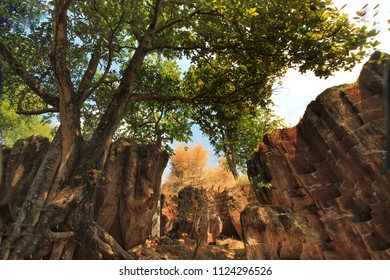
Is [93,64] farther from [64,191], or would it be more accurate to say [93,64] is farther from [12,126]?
[12,126]

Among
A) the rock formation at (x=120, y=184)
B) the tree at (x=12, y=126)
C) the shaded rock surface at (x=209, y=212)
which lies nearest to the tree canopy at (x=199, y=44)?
the rock formation at (x=120, y=184)

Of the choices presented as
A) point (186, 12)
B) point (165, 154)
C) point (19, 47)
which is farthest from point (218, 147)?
point (19, 47)

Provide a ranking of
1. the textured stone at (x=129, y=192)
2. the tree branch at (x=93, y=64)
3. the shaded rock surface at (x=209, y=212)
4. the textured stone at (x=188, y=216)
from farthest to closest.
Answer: the textured stone at (x=188, y=216) → the shaded rock surface at (x=209, y=212) → the textured stone at (x=129, y=192) → the tree branch at (x=93, y=64)

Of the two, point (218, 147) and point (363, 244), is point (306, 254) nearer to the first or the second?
point (363, 244)

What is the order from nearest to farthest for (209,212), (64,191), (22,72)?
(64,191)
(22,72)
(209,212)

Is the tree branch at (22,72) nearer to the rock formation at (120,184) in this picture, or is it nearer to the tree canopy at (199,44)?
the tree canopy at (199,44)

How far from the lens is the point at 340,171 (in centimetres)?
1291

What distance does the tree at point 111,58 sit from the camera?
30.5ft

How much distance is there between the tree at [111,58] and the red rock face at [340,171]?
1.84 meters

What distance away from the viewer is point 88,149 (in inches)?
404

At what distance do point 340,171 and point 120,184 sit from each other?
1014 cm

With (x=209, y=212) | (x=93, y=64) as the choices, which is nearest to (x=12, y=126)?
(x=93, y=64)

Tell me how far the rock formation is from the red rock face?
18.6 feet

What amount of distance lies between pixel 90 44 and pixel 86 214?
923cm
